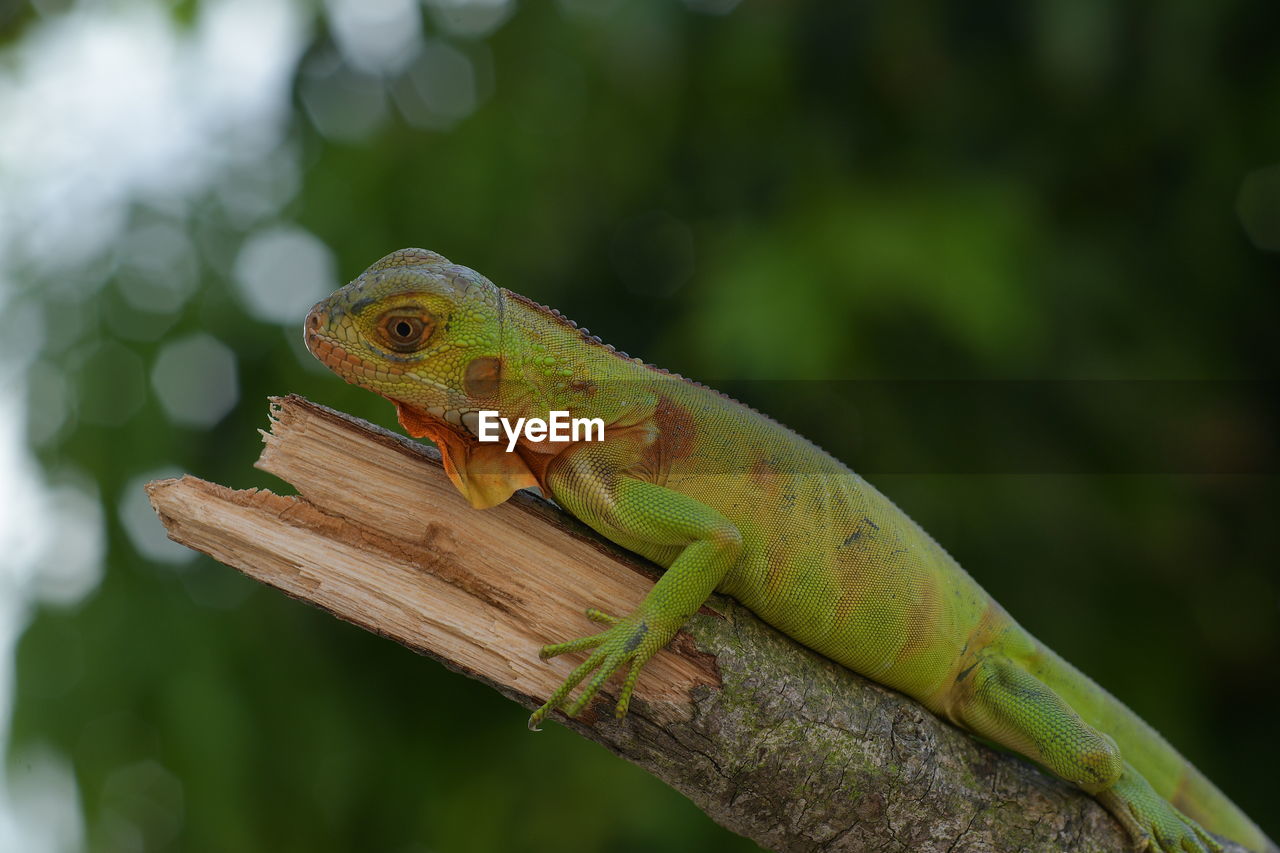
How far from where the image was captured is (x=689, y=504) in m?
4.01

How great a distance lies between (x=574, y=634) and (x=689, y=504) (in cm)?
67

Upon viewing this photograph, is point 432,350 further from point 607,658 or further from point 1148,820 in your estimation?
point 1148,820

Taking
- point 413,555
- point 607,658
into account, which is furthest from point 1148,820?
point 413,555

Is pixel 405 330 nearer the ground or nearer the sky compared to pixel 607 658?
nearer the sky

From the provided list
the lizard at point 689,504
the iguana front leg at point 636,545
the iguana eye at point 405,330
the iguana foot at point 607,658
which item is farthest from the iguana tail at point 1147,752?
the iguana eye at point 405,330

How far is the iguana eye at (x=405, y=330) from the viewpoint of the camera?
3.98 metres

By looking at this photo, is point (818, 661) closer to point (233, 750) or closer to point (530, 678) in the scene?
point (530, 678)

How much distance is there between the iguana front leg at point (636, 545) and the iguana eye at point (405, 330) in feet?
2.42

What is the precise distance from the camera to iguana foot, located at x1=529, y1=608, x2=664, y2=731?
11.9 ft

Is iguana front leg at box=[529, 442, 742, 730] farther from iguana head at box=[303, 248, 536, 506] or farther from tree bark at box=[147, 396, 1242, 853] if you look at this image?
iguana head at box=[303, 248, 536, 506]

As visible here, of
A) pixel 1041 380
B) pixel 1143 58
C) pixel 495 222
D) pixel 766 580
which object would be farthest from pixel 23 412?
pixel 1143 58

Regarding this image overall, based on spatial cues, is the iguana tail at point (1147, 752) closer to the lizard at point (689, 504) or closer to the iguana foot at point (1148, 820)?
the lizard at point (689, 504)

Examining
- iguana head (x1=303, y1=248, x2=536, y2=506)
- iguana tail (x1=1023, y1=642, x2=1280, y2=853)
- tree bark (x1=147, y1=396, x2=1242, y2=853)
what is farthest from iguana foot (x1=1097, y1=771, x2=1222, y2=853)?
iguana head (x1=303, y1=248, x2=536, y2=506)

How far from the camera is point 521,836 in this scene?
6.95 metres
